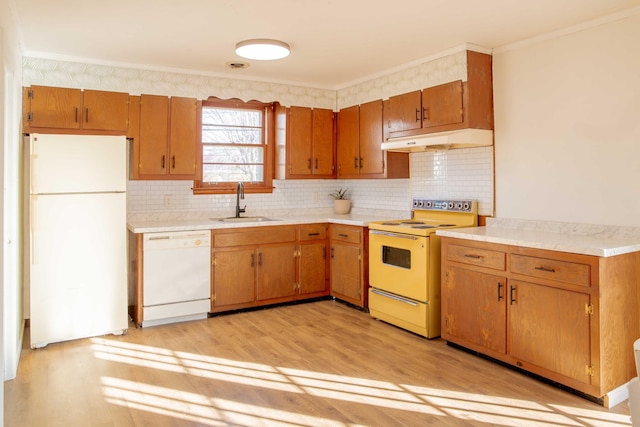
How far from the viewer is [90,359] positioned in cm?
335

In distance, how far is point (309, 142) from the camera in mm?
5211

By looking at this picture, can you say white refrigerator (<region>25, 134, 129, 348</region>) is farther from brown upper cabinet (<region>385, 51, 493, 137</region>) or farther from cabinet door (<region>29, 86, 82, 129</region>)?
brown upper cabinet (<region>385, 51, 493, 137</region>)

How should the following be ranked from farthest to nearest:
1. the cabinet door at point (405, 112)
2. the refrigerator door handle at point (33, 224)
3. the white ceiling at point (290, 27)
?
the cabinet door at point (405, 112) → the refrigerator door handle at point (33, 224) → the white ceiling at point (290, 27)

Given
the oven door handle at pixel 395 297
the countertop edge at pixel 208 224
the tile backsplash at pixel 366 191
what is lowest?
the oven door handle at pixel 395 297

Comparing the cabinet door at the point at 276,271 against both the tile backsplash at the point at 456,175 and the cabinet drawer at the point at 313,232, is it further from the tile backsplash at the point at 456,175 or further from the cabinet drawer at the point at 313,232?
the tile backsplash at the point at 456,175

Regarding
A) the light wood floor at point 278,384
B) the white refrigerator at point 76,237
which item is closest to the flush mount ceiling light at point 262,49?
the white refrigerator at point 76,237

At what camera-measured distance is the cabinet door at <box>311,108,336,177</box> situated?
17.2 ft

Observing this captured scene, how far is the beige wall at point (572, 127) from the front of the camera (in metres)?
3.08

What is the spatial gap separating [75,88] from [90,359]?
2.34 meters

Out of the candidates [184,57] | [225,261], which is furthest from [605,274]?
[184,57]

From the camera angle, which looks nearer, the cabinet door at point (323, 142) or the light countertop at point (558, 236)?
the light countertop at point (558, 236)

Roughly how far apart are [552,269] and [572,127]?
1.21m

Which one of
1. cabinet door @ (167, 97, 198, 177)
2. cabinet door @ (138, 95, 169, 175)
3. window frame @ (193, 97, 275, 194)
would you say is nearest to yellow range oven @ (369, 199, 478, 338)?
window frame @ (193, 97, 275, 194)

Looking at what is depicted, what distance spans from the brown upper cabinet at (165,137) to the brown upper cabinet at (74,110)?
0.45 ft
